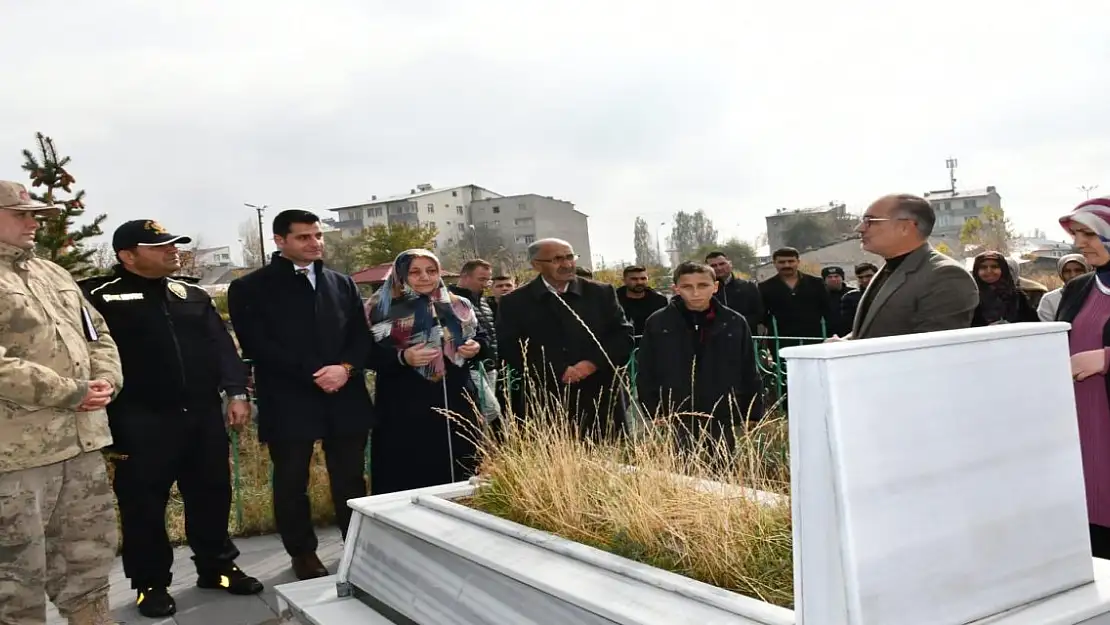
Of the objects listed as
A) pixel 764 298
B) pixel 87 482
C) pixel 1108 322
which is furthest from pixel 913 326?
pixel 764 298

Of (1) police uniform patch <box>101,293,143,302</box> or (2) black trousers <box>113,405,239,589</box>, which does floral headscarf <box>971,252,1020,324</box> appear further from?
(1) police uniform patch <box>101,293,143,302</box>

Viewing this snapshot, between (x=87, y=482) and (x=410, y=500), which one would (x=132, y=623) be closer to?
(x=87, y=482)

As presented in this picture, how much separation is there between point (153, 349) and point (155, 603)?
1.16 metres

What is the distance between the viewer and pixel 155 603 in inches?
167

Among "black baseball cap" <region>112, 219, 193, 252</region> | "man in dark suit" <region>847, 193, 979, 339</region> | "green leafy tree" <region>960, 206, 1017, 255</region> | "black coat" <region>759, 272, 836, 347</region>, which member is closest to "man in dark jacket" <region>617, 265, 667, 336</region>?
"black coat" <region>759, 272, 836, 347</region>

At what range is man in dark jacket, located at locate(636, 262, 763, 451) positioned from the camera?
4375mm

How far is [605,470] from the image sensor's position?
3463 millimetres

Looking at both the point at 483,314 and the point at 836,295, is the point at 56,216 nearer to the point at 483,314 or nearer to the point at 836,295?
the point at 483,314

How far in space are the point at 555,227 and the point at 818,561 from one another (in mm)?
77124

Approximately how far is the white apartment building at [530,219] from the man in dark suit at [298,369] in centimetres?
7197

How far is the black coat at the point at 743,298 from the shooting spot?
7.62 m

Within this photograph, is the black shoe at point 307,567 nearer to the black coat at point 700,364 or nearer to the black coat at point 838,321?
the black coat at point 700,364

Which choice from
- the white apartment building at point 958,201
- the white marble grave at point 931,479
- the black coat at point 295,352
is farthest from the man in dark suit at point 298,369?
the white apartment building at point 958,201

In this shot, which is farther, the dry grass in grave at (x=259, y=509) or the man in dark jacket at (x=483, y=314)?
the dry grass in grave at (x=259, y=509)
